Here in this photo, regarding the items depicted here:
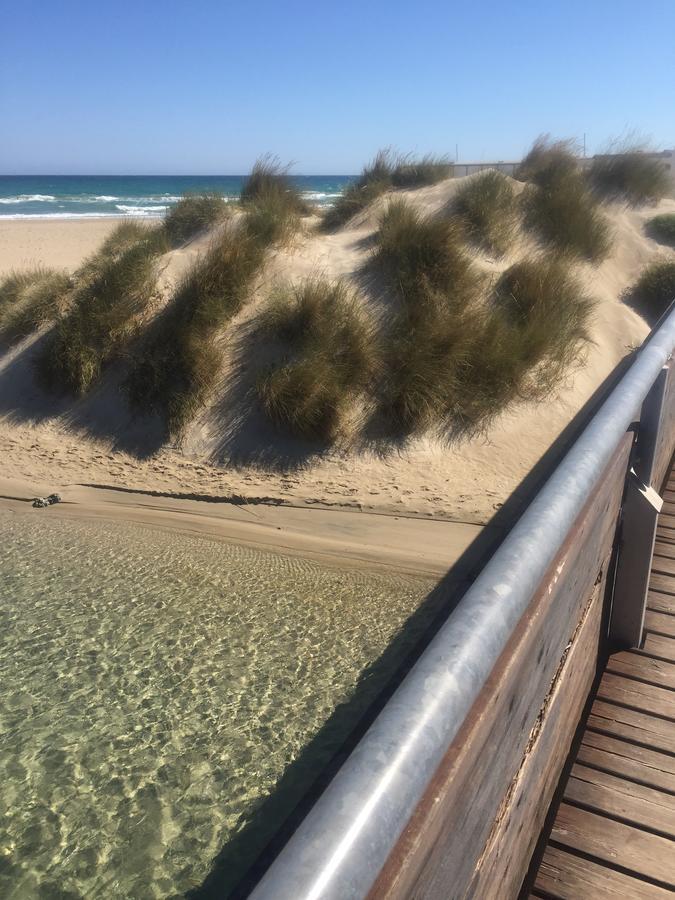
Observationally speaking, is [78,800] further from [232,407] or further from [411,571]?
[232,407]

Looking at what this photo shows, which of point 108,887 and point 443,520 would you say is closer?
point 108,887

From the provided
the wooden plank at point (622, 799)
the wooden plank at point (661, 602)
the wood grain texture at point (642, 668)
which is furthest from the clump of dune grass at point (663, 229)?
the wooden plank at point (622, 799)

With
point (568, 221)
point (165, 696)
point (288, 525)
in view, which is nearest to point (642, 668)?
point (165, 696)

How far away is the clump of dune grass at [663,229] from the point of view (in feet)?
42.7

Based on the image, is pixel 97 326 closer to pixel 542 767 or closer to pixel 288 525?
pixel 288 525

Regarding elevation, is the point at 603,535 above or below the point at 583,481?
below

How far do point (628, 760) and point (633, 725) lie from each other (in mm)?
168

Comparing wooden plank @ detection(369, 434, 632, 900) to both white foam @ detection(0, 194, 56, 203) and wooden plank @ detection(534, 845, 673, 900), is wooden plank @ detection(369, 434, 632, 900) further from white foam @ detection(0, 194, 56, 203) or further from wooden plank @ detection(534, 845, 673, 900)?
white foam @ detection(0, 194, 56, 203)

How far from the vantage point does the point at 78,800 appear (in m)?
3.50

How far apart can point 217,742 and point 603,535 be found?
241cm

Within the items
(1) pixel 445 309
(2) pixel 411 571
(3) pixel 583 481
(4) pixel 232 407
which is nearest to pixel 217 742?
(2) pixel 411 571

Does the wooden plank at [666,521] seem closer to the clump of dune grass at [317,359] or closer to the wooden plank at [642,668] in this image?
the wooden plank at [642,668]

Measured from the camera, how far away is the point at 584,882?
6.84ft

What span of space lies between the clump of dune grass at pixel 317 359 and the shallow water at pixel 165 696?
1953 millimetres
